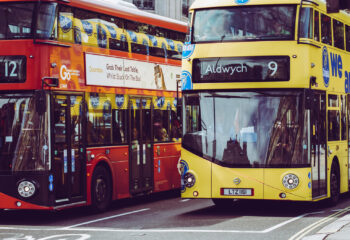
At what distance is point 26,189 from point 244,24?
5.07 m

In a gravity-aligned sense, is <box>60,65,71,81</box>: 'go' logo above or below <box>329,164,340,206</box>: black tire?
above

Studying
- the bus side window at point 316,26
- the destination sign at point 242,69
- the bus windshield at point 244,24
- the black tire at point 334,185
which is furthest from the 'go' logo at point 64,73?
the black tire at point 334,185

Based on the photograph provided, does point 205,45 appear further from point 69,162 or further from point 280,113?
point 69,162

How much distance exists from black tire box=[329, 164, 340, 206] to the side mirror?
20.5 ft

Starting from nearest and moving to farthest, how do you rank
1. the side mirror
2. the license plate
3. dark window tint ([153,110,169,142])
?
the side mirror → the license plate → dark window tint ([153,110,169,142])

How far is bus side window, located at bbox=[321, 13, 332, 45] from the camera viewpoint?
17328 millimetres

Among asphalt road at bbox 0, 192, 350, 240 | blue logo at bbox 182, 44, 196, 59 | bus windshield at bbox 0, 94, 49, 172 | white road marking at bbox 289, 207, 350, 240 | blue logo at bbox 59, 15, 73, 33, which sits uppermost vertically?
blue logo at bbox 59, 15, 73, 33

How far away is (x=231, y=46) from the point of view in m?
16.2

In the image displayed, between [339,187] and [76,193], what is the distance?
569 centimetres

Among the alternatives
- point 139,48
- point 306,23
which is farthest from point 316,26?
point 139,48

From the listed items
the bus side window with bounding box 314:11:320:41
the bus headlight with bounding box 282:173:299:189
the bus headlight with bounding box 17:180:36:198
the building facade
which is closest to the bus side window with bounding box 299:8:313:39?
the bus side window with bounding box 314:11:320:41

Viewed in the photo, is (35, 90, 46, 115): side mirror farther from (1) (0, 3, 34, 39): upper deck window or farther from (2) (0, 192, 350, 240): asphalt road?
(2) (0, 192, 350, 240): asphalt road

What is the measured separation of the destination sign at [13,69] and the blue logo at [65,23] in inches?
45.2

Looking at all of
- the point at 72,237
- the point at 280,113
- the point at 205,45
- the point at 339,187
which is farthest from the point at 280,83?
the point at 72,237
